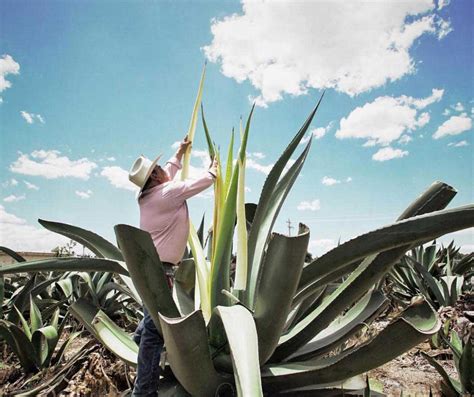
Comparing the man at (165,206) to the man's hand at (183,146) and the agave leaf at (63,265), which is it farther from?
the agave leaf at (63,265)

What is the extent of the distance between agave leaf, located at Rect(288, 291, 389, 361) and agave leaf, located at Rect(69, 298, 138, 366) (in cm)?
64

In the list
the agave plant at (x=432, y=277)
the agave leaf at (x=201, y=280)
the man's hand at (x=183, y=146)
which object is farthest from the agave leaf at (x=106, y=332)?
the agave plant at (x=432, y=277)

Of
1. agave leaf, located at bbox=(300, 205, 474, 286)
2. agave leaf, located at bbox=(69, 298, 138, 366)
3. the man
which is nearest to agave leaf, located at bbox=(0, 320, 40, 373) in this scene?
agave leaf, located at bbox=(69, 298, 138, 366)

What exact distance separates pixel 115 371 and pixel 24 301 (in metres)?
1.39

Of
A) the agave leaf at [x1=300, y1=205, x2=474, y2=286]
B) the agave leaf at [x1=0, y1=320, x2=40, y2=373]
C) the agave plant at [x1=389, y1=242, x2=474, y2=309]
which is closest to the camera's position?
the agave leaf at [x1=300, y1=205, x2=474, y2=286]

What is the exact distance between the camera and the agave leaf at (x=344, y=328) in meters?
1.40

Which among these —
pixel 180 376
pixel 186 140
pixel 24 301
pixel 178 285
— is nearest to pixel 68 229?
pixel 178 285

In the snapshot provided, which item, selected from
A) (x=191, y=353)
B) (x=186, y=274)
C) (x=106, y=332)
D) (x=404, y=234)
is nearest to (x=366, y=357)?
(x=404, y=234)

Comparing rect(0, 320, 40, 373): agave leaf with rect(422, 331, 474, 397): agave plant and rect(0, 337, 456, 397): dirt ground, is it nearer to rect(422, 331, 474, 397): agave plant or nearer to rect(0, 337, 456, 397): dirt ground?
rect(0, 337, 456, 397): dirt ground

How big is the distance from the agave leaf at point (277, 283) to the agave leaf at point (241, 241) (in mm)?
194

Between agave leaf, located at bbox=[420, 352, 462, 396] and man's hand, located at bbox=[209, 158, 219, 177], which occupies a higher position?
man's hand, located at bbox=[209, 158, 219, 177]

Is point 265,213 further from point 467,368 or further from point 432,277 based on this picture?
point 432,277

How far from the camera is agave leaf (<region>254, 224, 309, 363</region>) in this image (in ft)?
3.16

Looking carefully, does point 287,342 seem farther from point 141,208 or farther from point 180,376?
point 141,208
